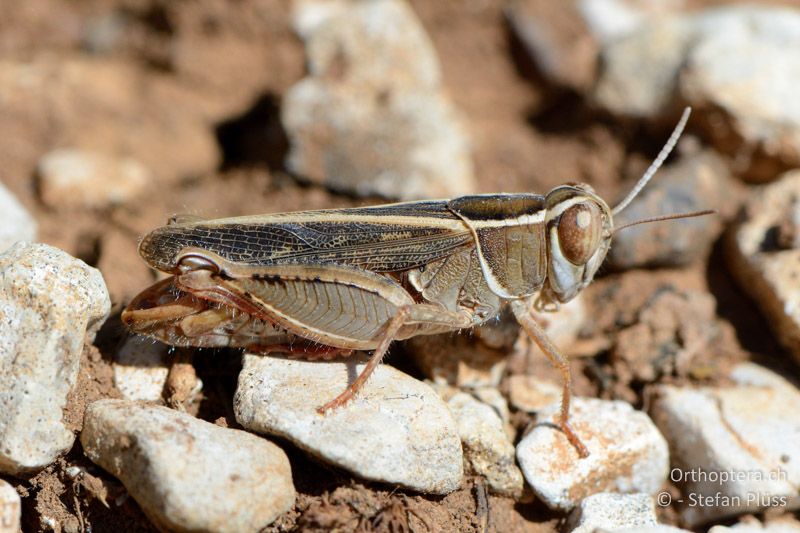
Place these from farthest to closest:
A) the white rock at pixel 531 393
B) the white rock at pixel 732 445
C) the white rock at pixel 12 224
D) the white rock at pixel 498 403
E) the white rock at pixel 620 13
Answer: the white rock at pixel 620 13 < the white rock at pixel 12 224 < the white rock at pixel 531 393 < the white rock at pixel 498 403 < the white rock at pixel 732 445

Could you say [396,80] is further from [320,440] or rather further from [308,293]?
[320,440]

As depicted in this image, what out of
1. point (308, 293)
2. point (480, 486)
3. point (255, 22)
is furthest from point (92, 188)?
point (480, 486)

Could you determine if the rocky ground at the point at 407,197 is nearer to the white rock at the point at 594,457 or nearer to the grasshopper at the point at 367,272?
the white rock at the point at 594,457

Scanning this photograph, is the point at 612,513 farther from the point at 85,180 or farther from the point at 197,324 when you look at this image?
A: the point at 85,180

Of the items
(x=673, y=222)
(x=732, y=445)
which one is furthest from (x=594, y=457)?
(x=673, y=222)

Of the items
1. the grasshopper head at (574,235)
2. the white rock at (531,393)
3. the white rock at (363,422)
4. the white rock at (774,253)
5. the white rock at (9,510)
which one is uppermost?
the white rock at (774,253)

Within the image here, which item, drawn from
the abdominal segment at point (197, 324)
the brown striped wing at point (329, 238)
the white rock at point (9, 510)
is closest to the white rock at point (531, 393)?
the brown striped wing at point (329, 238)

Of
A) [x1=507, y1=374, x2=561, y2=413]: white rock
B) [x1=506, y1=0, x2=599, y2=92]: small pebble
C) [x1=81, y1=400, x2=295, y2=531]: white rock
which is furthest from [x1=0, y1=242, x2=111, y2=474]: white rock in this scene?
[x1=506, y1=0, x2=599, y2=92]: small pebble

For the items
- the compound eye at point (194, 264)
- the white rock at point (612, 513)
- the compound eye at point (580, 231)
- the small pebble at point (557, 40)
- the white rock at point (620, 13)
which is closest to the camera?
the white rock at point (612, 513)
